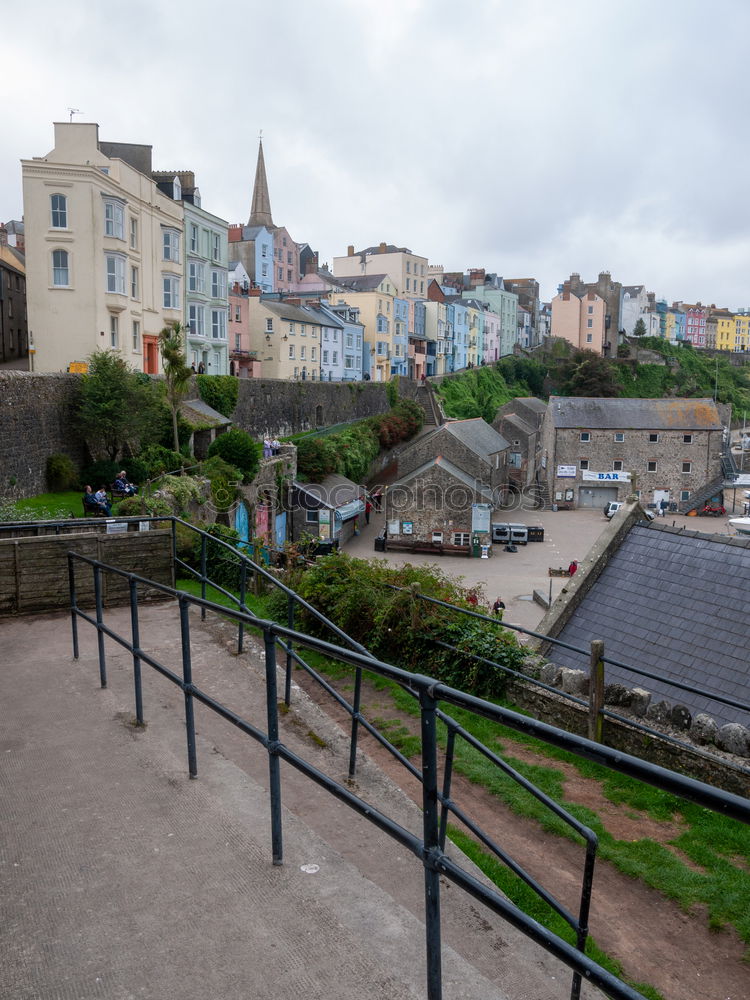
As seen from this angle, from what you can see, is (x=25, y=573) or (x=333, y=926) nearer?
(x=333, y=926)

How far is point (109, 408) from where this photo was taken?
23516mm

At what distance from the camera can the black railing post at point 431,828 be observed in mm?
2650

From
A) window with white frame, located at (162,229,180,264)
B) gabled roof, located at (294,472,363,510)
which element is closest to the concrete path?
gabled roof, located at (294,472,363,510)

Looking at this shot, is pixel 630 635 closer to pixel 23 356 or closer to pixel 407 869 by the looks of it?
pixel 407 869

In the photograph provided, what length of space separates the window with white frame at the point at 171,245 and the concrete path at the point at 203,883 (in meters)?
36.9

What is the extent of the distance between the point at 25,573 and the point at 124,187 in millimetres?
30690

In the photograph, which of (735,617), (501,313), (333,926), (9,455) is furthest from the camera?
(501,313)

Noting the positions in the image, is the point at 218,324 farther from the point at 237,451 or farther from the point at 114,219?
the point at 237,451

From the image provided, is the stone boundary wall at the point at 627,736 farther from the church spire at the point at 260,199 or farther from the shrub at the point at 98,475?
the church spire at the point at 260,199

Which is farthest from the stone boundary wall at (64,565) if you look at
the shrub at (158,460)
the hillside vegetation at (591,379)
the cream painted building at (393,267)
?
the cream painted building at (393,267)

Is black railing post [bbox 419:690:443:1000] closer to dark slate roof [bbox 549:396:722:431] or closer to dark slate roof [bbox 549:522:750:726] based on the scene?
dark slate roof [bbox 549:522:750:726]

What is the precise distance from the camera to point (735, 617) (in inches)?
376

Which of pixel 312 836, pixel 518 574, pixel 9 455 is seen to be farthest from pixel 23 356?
pixel 312 836

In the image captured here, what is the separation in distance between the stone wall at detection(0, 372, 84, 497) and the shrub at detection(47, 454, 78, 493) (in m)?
0.19
